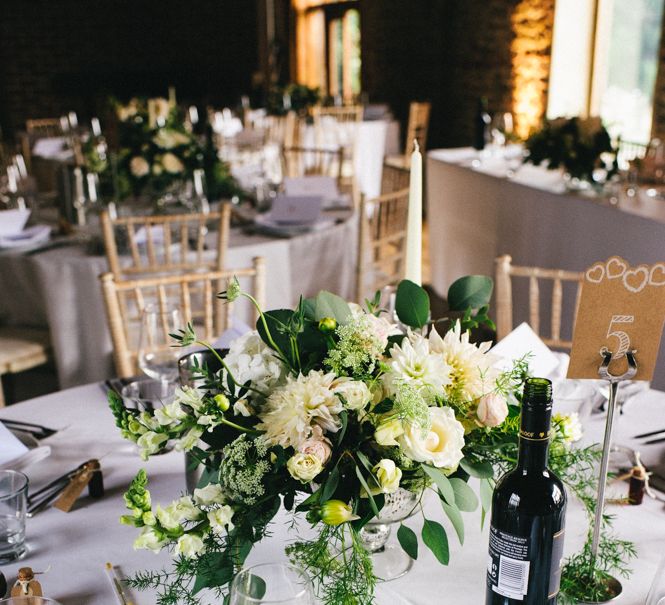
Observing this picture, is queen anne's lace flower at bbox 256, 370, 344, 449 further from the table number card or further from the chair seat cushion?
the chair seat cushion

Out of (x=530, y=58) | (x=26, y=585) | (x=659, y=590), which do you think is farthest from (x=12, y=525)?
(x=530, y=58)

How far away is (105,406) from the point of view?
1.59 m

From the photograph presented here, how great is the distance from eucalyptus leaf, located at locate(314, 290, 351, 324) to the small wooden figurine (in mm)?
518

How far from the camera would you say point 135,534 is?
3.80 ft

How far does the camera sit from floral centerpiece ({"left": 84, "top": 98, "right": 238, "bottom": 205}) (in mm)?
3125

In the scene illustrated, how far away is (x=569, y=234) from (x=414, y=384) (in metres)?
2.67

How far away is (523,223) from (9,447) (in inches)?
111

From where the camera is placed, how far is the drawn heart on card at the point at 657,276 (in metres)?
0.93

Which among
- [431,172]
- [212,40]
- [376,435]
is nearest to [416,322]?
[376,435]

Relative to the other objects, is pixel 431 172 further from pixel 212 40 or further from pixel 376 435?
pixel 212 40

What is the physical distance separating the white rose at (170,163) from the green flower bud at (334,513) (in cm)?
254

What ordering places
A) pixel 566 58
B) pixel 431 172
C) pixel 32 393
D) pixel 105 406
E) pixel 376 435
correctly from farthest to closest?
pixel 566 58
pixel 431 172
pixel 32 393
pixel 105 406
pixel 376 435

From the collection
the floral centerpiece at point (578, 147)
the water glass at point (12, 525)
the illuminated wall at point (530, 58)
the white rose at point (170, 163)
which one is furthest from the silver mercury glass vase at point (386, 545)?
the illuminated wall at point (530, 58)

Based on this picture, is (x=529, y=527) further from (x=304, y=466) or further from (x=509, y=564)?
(x=304, y=466)
